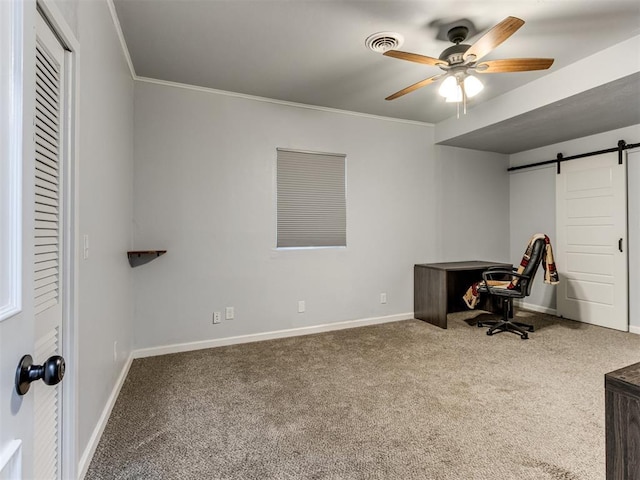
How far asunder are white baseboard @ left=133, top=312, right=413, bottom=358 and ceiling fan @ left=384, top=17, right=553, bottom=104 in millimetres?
2593

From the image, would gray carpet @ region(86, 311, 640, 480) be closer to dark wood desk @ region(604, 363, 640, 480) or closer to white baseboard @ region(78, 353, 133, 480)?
white baseboard @ region(78, 353, 133, 480)

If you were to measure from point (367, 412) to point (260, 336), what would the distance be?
1.70 m

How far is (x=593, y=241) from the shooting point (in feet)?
13.4

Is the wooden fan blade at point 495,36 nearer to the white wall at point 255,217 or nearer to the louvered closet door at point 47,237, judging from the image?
the white wall at point 255,217

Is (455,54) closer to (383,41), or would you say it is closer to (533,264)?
(383,41)

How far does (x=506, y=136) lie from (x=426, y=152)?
95cm

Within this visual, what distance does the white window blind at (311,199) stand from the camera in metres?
3.68

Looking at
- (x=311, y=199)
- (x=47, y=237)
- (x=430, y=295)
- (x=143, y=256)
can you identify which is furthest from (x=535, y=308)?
(x=47, y=237)

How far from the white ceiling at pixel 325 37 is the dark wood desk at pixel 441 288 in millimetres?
2015

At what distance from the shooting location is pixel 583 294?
4184 millimetres

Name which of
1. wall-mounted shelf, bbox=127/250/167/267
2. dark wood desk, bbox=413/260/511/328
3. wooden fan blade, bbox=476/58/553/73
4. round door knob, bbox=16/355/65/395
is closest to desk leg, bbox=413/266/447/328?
dark wood desk, bbox=413/260/511/328

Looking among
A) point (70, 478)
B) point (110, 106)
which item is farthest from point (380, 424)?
point (110, 106)

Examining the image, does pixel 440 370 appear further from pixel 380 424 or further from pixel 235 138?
pixel 235 138

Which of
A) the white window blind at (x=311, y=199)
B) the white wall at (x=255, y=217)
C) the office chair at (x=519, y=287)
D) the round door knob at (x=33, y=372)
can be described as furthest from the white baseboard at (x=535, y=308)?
the round door knob at (x=33, y=372)
